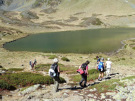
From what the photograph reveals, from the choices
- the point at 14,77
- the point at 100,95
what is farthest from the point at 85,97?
the point at 14,77

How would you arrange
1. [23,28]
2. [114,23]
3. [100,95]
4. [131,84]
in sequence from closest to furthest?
[100,95] → [131,84] → [23,28] → [114,23]

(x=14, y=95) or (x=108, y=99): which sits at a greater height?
(x=108, y=99)

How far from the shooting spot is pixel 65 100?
11.1 metres

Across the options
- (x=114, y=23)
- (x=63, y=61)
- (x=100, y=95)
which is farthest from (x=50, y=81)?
(x=114, y=23)

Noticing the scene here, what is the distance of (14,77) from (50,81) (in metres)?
4.59

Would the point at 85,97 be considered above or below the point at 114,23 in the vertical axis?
below

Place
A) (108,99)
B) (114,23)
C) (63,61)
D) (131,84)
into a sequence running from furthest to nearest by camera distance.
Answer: (114,23)
(63,61)
(131,84)
(108,99)

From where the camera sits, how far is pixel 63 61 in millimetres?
42656

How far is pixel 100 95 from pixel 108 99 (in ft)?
2.82

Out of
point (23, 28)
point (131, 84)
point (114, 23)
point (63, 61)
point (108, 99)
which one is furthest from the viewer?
point (114, 23)

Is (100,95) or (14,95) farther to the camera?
(14,95)

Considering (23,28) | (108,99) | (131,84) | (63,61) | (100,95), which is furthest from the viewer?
(23,28)

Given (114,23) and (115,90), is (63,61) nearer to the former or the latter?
(115,90)

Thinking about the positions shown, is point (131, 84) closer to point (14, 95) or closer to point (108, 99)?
point (108, 99)
